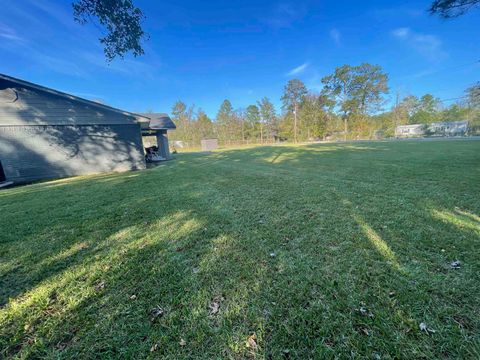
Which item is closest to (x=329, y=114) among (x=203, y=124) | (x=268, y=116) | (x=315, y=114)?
(x=315, y=114)

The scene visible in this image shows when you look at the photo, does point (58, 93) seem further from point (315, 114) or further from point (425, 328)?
point (315, 114)

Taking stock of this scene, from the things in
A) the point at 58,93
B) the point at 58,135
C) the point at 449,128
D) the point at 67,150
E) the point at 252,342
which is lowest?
the point at 252,342

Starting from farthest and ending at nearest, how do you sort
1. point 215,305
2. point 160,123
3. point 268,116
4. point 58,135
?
point 268,116, point 160,123, point 58,135, point 215,305

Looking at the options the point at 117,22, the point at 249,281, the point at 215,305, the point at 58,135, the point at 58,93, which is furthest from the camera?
the point at 58,135

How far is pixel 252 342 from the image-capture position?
4.88 ft

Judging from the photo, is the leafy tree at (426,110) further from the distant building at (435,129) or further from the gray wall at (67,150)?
the gray wall at (67,150)

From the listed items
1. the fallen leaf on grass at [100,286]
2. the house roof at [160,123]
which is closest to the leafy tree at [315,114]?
the house roof at [160,123]

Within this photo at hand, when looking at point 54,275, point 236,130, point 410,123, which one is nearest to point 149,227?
point 54,275

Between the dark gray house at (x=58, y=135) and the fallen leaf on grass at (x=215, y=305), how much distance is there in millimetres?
11387

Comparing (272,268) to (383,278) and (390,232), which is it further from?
(390,232)

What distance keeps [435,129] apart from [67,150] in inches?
2254

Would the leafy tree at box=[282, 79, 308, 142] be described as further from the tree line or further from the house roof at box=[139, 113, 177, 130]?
the house roof at box=[139, 113, 177, 130]

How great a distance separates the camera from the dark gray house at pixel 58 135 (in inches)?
360

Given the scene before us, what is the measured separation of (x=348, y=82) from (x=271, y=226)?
4500 cm
